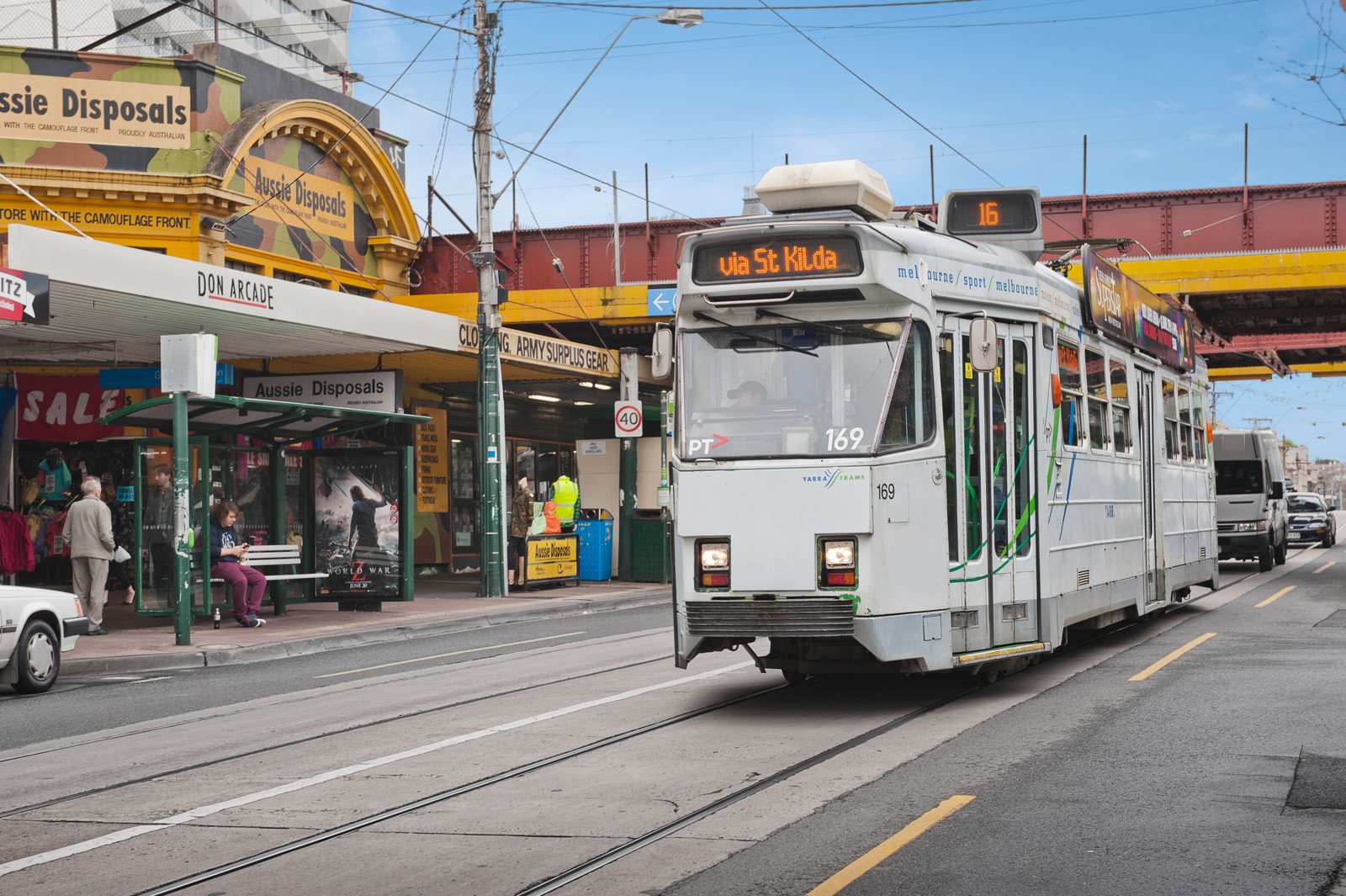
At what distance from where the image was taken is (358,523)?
21328 millimetres

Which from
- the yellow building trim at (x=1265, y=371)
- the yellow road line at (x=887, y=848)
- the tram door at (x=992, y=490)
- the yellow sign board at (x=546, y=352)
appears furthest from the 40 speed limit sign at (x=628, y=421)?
the yellow building trim at (x=1265, y=371)

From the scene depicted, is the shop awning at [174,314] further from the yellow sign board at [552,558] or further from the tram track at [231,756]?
the tram track at [231,756]

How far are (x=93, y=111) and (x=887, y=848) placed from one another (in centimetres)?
2292

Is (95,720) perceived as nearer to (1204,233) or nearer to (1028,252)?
(1028,252)

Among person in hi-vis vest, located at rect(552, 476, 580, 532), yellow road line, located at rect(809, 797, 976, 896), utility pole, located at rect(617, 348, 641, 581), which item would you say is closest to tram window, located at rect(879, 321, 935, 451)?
yellow road line, located at rect(809, 797, 976, 896)

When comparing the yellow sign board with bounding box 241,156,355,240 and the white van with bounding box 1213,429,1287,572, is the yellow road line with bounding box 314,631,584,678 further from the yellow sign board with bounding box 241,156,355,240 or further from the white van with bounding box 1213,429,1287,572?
the white van with bounding box 1213,429,1287,572

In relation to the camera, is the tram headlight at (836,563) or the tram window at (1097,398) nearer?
the tram headlight at (836,563)

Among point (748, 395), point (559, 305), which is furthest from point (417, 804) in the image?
point (559, 305)

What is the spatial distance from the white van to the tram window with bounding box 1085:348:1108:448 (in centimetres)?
1713

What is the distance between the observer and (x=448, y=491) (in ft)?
106

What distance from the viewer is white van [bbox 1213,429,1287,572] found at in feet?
96.6

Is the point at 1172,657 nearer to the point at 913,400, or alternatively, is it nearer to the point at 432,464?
the point at 913,400

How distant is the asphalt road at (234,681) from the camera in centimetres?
1162

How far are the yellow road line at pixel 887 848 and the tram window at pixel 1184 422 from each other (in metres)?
11.0
